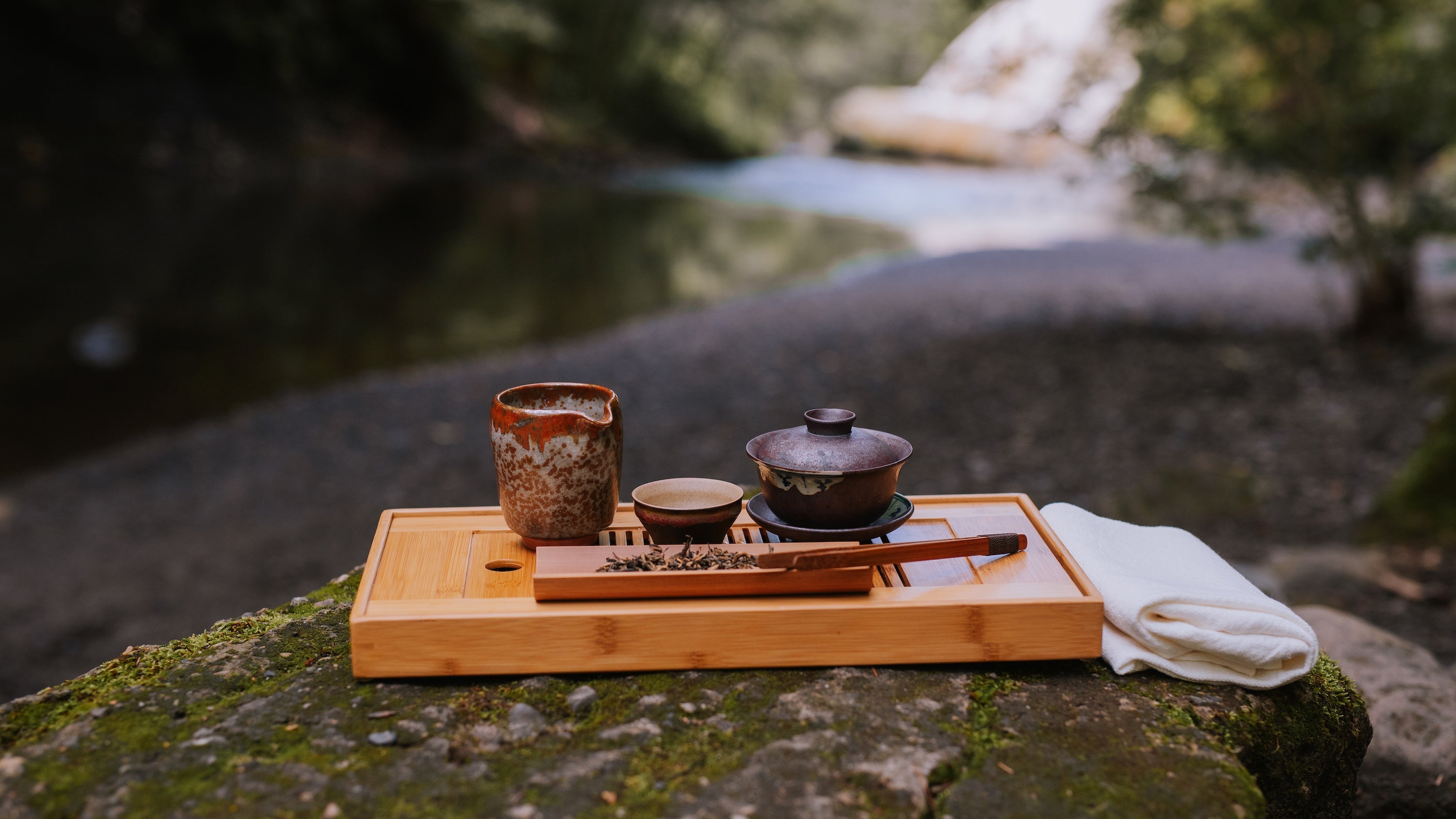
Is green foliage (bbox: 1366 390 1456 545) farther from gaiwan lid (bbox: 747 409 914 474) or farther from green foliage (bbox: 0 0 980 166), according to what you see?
green foliage (bbox: 0 0 980 166)

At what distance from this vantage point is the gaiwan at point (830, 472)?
182 centimetres

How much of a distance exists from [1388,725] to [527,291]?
12.2m

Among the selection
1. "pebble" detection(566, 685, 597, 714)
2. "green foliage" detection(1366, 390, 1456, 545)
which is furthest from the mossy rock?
"green foliage" detection(1366, 390, 1456, 545)

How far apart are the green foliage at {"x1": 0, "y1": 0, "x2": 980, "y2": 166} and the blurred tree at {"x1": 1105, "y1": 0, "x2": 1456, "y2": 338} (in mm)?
1669

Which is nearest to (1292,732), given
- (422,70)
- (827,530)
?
(827,530)

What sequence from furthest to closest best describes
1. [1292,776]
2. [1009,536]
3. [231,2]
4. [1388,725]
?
1. [231,2]
2. [1388,725]
3. [1009,536]
4. [1292,776]

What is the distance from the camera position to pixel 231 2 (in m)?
18.6

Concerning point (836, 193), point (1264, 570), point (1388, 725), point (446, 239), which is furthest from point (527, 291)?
point (836, 193)

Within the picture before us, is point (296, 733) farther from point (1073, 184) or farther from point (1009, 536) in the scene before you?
point (1073, 184)

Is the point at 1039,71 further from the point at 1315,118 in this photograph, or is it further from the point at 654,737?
the point at 654,737

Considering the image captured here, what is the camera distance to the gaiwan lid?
1.82m

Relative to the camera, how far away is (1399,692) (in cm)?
246

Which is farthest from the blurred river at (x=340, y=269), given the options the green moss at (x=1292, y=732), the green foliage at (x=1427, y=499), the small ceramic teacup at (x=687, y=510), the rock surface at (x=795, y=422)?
the small ceramic teacup at (x=687, y=510)

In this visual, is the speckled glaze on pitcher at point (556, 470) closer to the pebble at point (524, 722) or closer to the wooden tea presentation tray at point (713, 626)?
the wooden tea presentation tray at point (713, 626)
